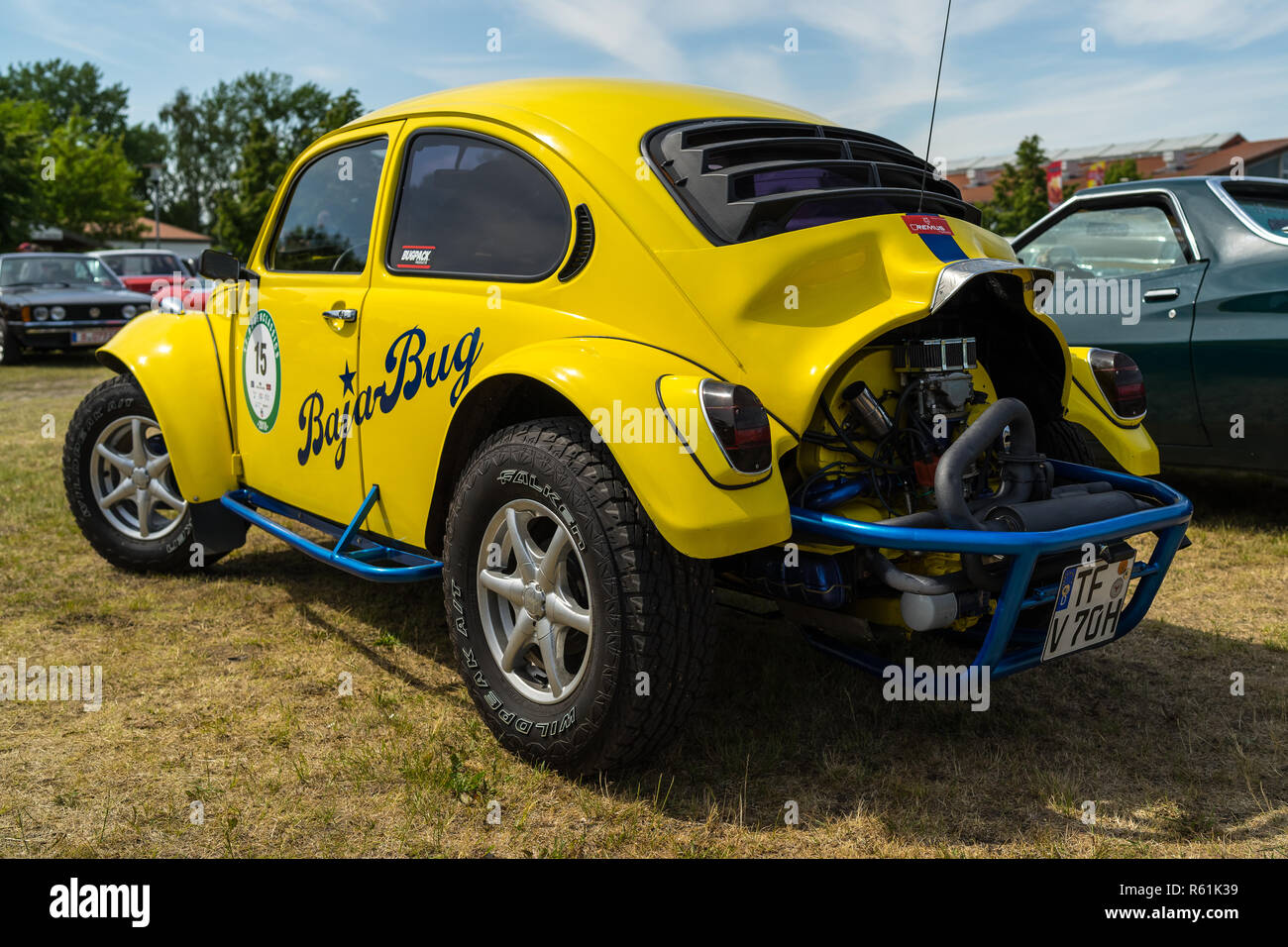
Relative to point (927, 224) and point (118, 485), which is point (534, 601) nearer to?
point (927, 224)

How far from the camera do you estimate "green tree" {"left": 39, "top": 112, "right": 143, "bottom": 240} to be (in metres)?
51.8

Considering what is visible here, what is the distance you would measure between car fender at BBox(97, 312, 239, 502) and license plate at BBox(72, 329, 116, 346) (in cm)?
1198

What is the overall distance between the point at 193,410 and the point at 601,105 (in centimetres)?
231

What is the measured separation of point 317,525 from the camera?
398 centimetres

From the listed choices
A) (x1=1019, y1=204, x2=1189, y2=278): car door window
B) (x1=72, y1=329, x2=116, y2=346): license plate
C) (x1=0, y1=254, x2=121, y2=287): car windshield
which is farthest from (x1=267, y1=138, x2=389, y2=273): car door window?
(x1=0, y1=254, x2=121, y2=287): car windshield

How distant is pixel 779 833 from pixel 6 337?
16.0 meters

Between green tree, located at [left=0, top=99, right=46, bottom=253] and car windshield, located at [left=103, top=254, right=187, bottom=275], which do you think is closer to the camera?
car windshield, located at [left=103, top=254, right=187, bottom=275]

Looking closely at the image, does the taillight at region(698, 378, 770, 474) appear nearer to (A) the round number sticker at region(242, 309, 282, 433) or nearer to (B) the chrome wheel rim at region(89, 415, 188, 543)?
(A) the round number sticker at region(242, 309, 282, 433)

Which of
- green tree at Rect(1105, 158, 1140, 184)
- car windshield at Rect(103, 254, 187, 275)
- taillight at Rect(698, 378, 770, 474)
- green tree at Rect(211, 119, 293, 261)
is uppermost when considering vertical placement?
green tree at Rect(211, 119, 293, 261)

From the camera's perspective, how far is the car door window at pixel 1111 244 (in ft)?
18.2

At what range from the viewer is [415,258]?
3473 mm

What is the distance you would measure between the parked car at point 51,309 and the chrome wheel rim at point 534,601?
13.8 meters

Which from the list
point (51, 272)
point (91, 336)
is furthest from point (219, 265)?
point (51, 272)

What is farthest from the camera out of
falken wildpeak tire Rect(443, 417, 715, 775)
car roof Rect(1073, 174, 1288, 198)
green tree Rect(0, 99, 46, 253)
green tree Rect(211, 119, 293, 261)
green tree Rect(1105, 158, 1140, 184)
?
green tree Rect(211, 119, 293, 261)
